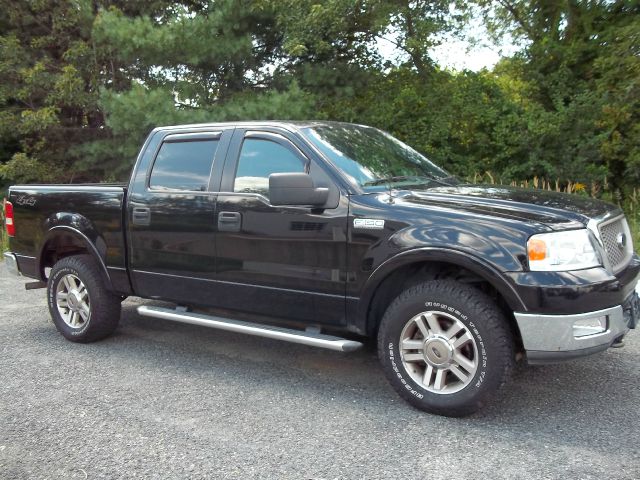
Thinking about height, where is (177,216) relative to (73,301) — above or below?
above

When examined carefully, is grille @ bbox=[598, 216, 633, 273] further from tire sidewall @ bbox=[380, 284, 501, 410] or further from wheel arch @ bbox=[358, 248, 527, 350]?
tire sidewall @ bbox=[380, 284, 501, 410]

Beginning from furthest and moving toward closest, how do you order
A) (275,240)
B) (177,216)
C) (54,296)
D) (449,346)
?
(54,296) < (177,216) < (275,240) < (449,346)

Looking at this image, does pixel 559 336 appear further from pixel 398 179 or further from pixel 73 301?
pixel 73 301

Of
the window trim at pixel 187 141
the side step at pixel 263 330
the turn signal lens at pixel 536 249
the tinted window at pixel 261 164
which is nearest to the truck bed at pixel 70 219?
the window trim at pixel 187 141

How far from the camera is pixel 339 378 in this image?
4.50m

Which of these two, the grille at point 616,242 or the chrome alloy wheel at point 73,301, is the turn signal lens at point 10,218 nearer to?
the chrome alloy wheel at point 73,301

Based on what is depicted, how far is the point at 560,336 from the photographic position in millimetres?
3385

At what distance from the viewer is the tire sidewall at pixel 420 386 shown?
11.6ft

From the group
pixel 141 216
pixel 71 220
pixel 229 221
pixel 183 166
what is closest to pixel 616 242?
pixel 229 221

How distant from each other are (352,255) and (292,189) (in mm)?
584

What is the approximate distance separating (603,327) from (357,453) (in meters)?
1.56

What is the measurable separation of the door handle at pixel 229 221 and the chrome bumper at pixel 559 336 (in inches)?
81.9

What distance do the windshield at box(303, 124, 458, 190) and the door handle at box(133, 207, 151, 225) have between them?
1.53 m

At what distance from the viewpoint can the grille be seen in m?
3.70
